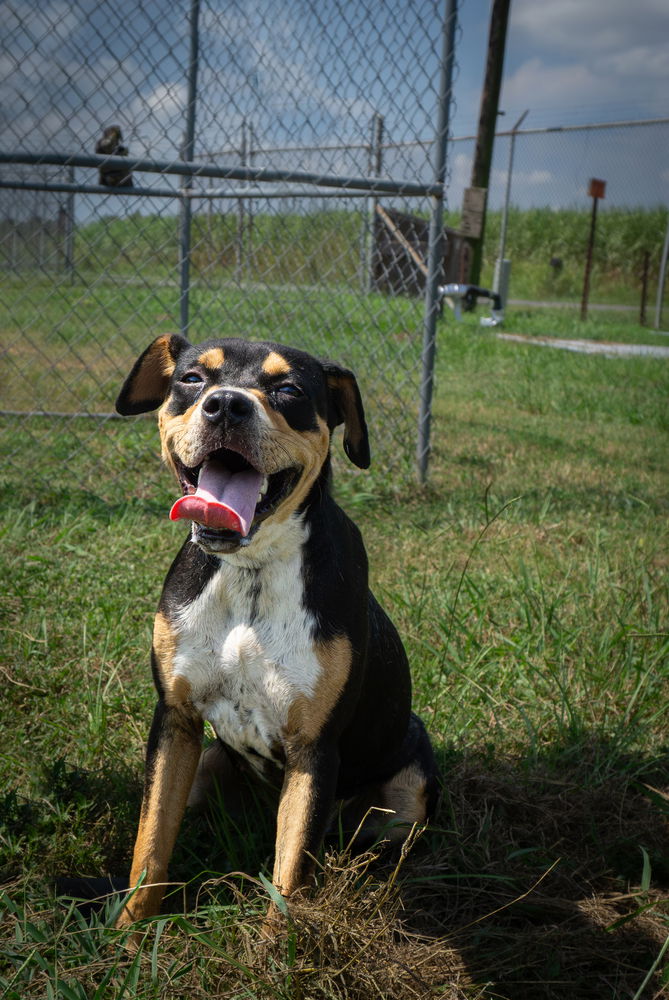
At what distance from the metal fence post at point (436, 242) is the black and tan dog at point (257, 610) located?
293 centimetres

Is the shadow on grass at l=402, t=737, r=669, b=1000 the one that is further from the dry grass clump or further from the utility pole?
the utility pole

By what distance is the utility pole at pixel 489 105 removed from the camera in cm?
1341

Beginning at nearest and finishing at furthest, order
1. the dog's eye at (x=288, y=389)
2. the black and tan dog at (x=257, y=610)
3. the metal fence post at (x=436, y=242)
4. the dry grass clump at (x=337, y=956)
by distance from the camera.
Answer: the dry grass clump at (x=337, y=956) < the black and tan dog at (x=257, y=610) < the dog's eye at (x=288, y=389) < the metal fence post at (x=436, y=242)

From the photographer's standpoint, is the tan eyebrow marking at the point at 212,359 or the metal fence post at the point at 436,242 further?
the metal fence post at the point at 436,242

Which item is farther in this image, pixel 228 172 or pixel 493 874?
pixel 228 172

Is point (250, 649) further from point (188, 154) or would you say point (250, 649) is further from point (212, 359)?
Answer: point (188, 154)

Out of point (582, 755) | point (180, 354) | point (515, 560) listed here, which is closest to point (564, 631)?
point (582, 755)

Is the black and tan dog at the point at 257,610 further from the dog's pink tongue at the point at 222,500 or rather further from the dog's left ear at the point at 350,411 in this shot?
the dog's left ear at the point at 350,411

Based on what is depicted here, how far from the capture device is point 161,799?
203 centimetres

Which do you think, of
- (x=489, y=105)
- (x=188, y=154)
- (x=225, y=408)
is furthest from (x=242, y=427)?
(x=489, y=105)

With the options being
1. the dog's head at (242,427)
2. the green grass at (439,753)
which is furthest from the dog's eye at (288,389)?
the green grass at (439,753)

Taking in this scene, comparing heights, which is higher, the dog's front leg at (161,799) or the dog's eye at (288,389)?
the dog's eye at (288,389)

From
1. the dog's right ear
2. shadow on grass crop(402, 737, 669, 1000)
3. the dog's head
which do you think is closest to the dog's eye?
the dog's head

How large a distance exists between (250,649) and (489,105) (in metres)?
13.8
